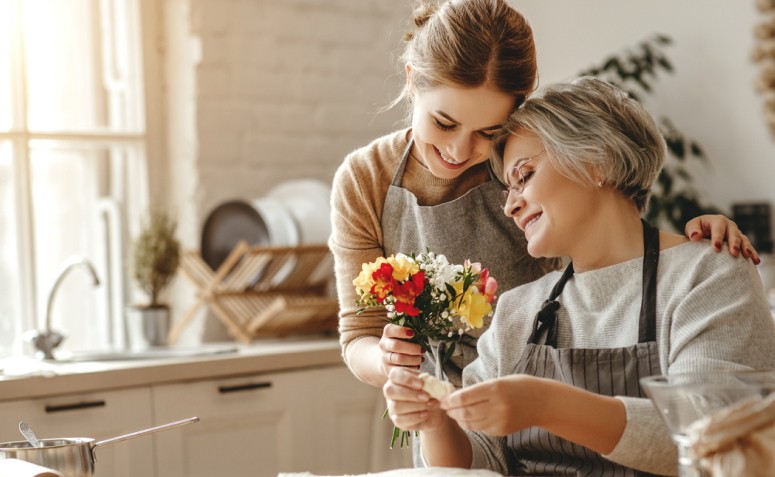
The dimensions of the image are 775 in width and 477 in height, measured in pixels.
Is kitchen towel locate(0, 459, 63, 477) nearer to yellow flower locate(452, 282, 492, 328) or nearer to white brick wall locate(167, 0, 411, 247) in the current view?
yellow flower locate(452, 282, 492, 328)

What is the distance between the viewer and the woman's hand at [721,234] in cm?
168

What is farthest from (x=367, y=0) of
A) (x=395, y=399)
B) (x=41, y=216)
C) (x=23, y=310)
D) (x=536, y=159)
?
(x=395, y=399)

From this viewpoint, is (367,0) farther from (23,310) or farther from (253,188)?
(23,310)

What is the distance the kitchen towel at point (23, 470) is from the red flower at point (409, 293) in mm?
605

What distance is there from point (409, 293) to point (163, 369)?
159 cm

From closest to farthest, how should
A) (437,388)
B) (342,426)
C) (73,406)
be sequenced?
1. (437,388)
2. (73,406)
3. (342,426)

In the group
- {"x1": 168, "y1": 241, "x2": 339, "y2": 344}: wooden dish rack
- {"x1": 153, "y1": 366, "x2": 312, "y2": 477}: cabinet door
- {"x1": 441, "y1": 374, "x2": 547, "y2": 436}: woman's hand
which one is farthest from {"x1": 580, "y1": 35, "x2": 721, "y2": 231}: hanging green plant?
{"x1": 441, "y1": 374, "x2": 547, "y2": 436}: woman's hand

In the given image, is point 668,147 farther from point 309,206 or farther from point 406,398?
point 406,398

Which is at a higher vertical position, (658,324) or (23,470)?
(658,324)

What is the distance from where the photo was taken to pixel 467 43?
1863mm

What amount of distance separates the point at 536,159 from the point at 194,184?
2.21m

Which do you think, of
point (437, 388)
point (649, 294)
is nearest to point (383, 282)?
point (437, 388)

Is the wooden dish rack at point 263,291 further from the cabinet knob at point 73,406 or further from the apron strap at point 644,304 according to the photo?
the apron strap at point 644,304

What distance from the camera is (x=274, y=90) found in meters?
3.93
